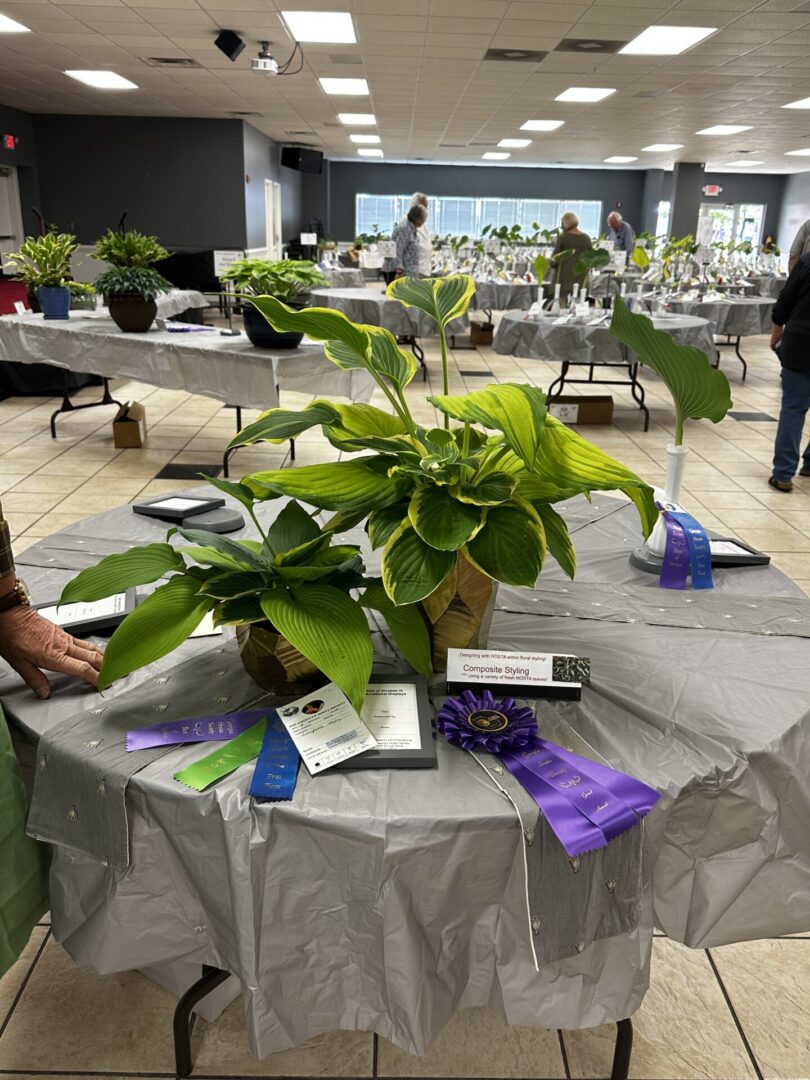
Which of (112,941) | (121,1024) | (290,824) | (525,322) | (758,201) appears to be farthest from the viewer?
(758,201)

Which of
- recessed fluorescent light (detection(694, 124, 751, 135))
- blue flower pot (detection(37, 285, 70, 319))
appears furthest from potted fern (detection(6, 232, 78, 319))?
recessed fluorescent light (detection(694, 124, 751, 135))

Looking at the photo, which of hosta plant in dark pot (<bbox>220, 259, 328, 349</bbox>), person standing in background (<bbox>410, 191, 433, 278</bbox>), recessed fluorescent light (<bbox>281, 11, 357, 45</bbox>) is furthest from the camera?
person standing in background (<bbox>410, 191, 433, 278</bbox>)

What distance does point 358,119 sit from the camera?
12.6 metres

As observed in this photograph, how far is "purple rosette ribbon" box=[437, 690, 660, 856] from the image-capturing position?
0.91 metres

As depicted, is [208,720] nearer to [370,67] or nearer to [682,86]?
[370,67]

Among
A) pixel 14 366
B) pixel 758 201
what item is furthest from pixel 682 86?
pixel 758 201

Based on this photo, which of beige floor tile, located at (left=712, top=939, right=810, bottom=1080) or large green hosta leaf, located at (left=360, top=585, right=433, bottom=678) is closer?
large green hosta leaf, located at (left=360, top=585, right=433, bottom=678)

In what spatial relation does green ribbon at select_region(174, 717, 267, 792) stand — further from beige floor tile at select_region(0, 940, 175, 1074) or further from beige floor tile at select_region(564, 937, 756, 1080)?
beige floor tile at select_region(564, 937, 756, 1080)

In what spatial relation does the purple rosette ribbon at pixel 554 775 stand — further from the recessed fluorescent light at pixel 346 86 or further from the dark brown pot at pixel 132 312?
the recessed fluorescent light at pixel 346 86

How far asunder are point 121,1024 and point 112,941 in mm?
571

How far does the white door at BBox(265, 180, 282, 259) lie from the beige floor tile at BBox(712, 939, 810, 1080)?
1513 centimetres

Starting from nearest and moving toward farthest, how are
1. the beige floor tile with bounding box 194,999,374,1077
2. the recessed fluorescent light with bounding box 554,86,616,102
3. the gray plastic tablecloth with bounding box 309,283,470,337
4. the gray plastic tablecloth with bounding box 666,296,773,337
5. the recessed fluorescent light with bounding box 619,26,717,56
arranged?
the beige floor tile with bounding box 194,999,374,1077
the recessed fluorescent light with bounding box 619,26,717,56
the gray plastic tablecloth with bounding box 309,283,470,337
the gray plastic tablecloth with bounding box 666,296,773,337
the recessed fluorescent light with bounding box 554,86,616,102

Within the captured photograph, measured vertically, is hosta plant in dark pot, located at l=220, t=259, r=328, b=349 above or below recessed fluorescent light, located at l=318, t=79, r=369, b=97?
below

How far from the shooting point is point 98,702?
1.13 meters
